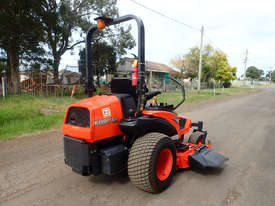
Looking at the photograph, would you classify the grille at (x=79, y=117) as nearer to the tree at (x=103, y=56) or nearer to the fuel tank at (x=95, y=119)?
the fuel tank at (x=95, y=119)

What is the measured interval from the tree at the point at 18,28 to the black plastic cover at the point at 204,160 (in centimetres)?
1171

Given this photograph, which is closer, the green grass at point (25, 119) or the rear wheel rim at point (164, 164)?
the rear wheel rim at point (164, 164)

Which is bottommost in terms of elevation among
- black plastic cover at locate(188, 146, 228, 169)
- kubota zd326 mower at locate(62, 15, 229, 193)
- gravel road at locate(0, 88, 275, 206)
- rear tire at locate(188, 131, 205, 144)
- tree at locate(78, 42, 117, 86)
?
gravel road at locate(0, 88, 275, 206)

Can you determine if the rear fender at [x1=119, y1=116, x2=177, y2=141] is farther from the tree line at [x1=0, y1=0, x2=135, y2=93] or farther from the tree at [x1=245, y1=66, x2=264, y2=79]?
the tree at [x1=245, y1=66, x2=264, y2=79]

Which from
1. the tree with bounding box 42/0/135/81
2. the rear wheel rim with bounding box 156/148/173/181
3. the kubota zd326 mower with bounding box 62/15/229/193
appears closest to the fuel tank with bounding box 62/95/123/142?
the kubota zd326 mower with bounding box 62/15/229/193

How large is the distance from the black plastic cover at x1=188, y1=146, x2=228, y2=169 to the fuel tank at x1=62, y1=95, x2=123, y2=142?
4.13ft

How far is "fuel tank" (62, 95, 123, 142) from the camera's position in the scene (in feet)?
7.93

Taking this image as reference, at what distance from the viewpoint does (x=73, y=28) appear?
19.2 m

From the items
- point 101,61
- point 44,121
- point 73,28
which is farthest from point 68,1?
point 44,121

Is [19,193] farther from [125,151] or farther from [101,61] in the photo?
[101,61]

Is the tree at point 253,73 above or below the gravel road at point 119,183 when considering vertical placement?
above

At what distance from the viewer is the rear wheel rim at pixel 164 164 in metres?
2.81

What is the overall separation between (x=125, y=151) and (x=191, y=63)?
3110 cm

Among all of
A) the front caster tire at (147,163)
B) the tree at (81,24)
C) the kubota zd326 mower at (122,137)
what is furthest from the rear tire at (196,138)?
the tree at (81,24)
